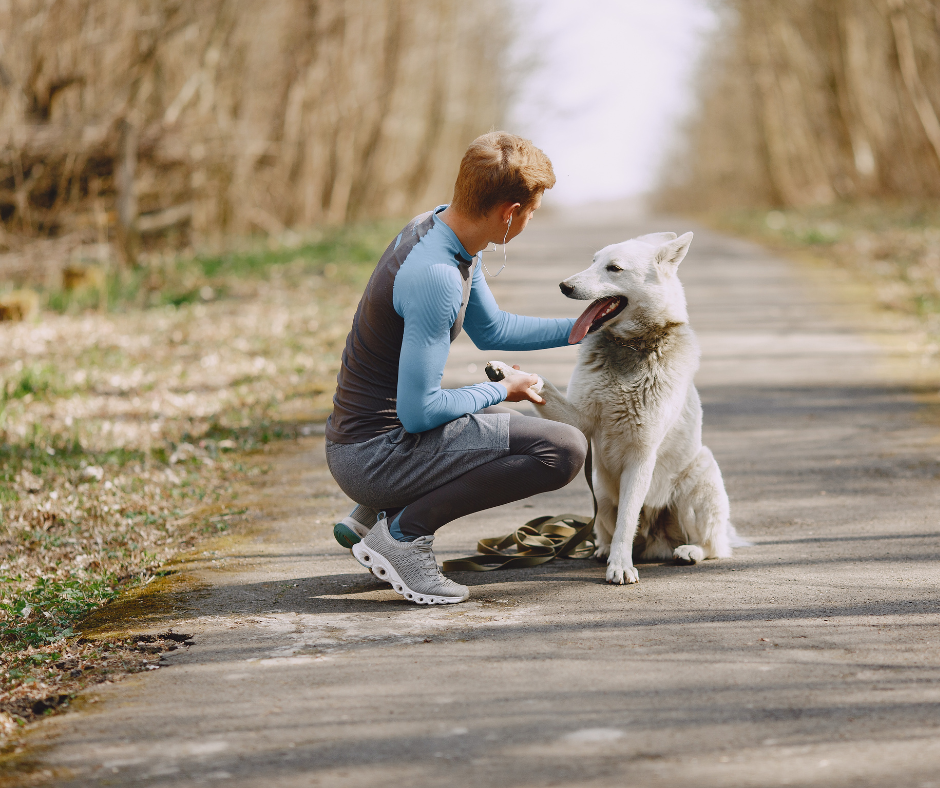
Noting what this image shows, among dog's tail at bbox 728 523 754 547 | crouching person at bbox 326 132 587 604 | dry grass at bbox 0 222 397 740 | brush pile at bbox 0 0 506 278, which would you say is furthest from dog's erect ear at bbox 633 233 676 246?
brush pile at bbox 0 0 506 278

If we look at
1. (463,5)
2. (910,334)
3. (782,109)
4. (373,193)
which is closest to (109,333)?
(910,334)

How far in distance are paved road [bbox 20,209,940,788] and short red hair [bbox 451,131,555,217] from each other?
166 centimetres

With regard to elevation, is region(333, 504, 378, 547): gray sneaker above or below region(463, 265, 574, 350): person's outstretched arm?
below

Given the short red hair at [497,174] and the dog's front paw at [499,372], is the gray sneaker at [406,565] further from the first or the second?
the short red hair at [497,174]

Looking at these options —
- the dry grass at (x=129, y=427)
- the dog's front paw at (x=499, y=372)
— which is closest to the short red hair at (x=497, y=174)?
the dog's front paw at (x=499, y=372)

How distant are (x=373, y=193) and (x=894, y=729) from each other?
3091 centimetres

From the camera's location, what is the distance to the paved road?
293 centimetres

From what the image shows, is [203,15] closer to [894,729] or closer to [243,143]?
[243,143]

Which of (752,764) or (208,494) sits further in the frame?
(208,494)

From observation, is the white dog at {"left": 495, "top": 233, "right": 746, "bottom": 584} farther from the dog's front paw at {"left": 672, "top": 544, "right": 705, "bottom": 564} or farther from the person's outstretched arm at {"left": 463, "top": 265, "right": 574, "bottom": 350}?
the person's outstretched arm at {"left": 463, "top": 265, "right": 574, "bottom": 350}

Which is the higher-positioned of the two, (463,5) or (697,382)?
(463,5)

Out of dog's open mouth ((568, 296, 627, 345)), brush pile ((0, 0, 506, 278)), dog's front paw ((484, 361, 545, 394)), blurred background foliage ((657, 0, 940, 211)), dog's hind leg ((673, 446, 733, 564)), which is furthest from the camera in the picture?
blurred background foliage ((657, 0, 940, 211))

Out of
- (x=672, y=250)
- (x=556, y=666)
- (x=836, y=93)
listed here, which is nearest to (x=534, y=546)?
(x=556, y=666)

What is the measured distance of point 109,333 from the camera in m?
11.5
